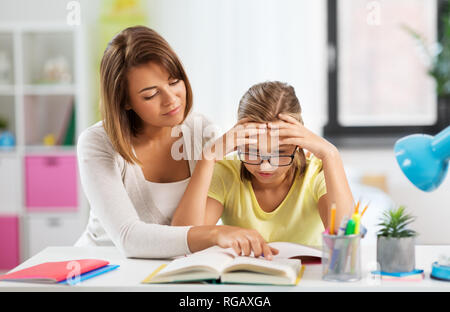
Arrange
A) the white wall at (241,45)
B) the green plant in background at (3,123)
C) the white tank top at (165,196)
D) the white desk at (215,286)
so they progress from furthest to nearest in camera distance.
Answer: the white wall at (241,45)
the green plant in background at (3,123)
the white tank top at (165,196)
the white desk at (215,286)

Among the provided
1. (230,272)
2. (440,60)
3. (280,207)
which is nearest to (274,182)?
(280,207)

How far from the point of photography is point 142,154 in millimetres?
1457

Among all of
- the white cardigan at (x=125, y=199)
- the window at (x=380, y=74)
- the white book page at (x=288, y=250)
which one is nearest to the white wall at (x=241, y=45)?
the window at (x=380, y=74)

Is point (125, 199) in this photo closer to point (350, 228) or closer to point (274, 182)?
point (274, 182)

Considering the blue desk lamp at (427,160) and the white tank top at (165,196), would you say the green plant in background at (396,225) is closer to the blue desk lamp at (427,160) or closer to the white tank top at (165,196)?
the blue desk lamp at (427,160)

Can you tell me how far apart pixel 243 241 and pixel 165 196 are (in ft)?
1.31

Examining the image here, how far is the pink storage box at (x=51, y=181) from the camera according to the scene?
3059 mm

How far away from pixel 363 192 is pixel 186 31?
4.70ft

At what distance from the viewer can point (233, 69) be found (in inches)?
132

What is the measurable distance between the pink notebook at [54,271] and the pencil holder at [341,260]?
0.43 meters

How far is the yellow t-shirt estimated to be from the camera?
1.37m

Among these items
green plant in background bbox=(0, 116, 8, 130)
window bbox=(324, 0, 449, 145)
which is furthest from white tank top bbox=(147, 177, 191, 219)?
window bbox=(324, 0, 449, 145)

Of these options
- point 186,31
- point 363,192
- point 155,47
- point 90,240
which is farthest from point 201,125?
point 186,31

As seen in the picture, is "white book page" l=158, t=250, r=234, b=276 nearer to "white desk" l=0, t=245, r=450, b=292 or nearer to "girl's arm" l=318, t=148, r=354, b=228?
"white desk" l=0, t=245, r=450, b=292
